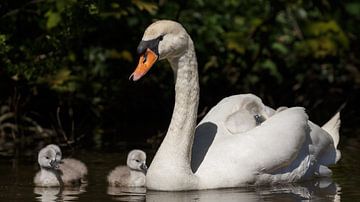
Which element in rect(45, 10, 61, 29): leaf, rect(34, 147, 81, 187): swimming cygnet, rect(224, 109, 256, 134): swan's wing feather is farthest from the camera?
rect(45, 10, 61, 29): leaf

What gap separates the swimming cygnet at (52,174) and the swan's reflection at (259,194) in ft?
3.76

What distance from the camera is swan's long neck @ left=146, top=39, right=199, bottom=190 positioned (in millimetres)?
9531

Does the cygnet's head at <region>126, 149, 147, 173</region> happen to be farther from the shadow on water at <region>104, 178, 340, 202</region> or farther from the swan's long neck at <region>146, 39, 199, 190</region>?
the swan's long neck at <region>146, 39, 199, 190</region>

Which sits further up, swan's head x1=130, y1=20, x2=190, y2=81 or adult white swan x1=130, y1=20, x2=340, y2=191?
swan's head x1=130, y1=20, x2=190, y2=81

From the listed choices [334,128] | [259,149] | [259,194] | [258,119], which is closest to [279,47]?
[334,128]

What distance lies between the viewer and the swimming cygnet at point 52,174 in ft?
34.2

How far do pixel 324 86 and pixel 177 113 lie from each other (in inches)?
334

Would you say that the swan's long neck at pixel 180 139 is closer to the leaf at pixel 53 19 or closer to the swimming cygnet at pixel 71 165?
the swimming cygnet at pixel 71 165

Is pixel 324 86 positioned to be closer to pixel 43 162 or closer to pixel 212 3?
pixel 212 3

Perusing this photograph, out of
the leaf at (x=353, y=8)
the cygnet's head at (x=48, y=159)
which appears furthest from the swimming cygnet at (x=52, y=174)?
the leaf at (x=353, y=8)

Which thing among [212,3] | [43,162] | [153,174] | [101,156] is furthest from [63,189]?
[212,3]

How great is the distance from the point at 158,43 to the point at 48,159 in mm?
1924

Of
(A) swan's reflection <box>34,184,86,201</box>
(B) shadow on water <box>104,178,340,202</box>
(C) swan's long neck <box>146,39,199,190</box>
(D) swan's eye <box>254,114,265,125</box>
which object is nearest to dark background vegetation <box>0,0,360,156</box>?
(A) swan's reflection <box>34,184,86,201</box>

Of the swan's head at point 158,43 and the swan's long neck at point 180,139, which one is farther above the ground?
the swan's head at point 158,43
